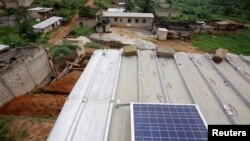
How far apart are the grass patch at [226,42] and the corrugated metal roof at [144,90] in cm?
1629

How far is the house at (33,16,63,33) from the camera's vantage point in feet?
117

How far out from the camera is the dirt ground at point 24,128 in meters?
14.4

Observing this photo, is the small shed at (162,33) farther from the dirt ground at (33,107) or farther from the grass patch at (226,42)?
the dirt ground at (33,107)

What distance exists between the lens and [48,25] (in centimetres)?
3703

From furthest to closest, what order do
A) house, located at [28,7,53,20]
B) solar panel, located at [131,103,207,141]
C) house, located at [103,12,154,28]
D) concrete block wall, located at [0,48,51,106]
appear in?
house, located at [28,7,53,20], house, located at [103,12,154,28], concrete block wall, located at [0,48,51,106], solar panel, located at [131,103,207,141]

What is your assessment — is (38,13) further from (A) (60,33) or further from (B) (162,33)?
(B) (162,33)

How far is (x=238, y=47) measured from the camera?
3494 centimetres

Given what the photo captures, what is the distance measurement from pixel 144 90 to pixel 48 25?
3070cm

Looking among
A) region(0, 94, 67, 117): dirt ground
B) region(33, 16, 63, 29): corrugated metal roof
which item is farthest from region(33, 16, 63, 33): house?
region(0, 94, 67, 117): dirt ground

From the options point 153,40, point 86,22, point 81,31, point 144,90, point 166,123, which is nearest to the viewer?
point 166,123

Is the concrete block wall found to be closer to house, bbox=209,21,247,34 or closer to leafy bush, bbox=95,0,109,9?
house, bbox=209,21,247,34

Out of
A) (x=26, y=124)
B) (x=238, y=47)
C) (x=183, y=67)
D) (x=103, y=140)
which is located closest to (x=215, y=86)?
(x=183, y=67)

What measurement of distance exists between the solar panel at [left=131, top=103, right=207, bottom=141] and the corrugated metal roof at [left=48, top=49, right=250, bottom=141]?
82 cm

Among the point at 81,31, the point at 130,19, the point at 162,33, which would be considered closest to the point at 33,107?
the point at 81,31
